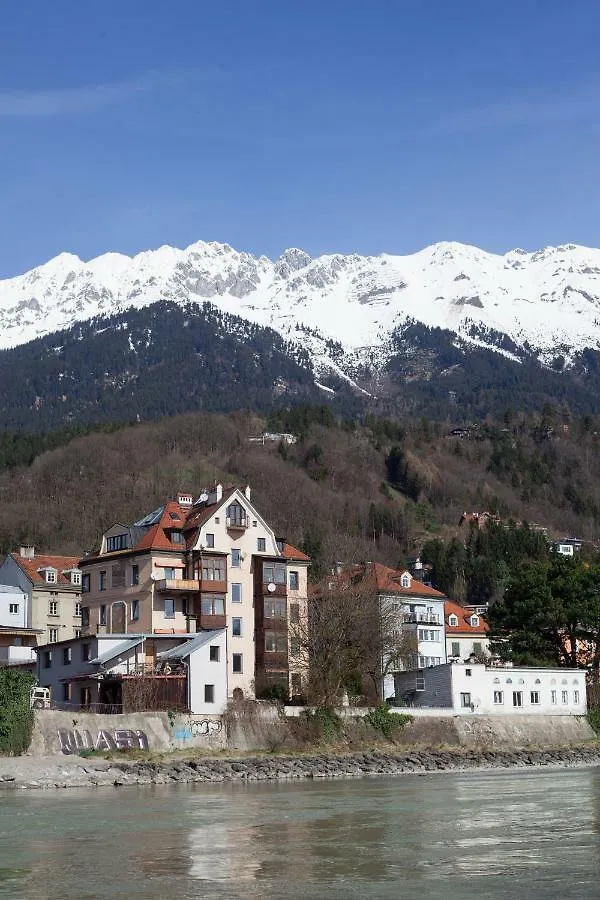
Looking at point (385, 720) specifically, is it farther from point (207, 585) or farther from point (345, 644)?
point (207, 585)

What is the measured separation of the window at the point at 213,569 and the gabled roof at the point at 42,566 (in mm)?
24777

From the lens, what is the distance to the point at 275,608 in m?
93.7

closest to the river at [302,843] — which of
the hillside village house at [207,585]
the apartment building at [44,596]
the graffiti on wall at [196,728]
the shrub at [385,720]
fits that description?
the graffiti on wall at [196,728]

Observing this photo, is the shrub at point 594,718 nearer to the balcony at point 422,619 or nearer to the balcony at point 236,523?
the balcony at point 422,619

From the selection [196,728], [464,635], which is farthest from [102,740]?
[464,635]

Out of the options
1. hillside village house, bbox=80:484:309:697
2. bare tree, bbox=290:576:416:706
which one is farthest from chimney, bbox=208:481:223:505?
bare tree, bbox=290:576:416:706

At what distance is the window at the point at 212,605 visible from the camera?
90.6 m

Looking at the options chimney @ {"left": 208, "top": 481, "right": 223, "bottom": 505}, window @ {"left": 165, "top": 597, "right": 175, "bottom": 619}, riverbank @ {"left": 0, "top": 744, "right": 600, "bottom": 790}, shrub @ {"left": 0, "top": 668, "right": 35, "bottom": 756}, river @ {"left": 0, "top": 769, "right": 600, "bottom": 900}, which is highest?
chimney @ {"left": 208, "top": 481, "right": 223, "bottom": 505}

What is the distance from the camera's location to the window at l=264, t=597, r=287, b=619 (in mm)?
93188

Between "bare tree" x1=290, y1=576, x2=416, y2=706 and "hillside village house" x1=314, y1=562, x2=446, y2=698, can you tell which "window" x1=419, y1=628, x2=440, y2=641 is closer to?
"hillside village house" x1=314, y1=562, x2=446, y2=698

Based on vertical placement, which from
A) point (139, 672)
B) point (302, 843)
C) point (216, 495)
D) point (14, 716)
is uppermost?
point (216, 495)

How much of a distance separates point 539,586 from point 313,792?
48.4m

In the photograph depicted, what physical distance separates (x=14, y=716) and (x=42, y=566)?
1885 inches

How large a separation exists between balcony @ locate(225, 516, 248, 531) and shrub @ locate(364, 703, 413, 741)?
1712 centimetres
